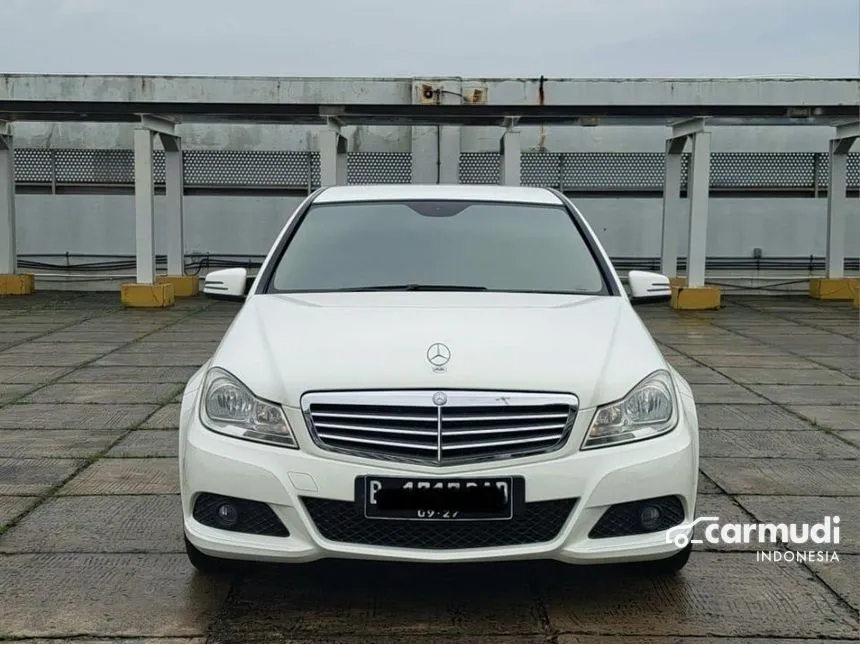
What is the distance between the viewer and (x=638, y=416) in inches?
144

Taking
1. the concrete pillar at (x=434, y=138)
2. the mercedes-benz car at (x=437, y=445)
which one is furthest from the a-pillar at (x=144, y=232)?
the mercedes-benz car at (x=437, y=445)

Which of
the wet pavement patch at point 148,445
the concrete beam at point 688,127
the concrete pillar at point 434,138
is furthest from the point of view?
the concrete pillar at point 434,138

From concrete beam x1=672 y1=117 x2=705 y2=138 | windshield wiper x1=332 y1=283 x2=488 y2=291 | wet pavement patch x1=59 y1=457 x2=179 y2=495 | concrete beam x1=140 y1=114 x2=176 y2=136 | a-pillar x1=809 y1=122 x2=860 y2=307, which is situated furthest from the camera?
a-pillar x1=809 y1=122 x2=860 y2=307

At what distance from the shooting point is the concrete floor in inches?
140

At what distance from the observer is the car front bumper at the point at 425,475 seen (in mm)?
3438

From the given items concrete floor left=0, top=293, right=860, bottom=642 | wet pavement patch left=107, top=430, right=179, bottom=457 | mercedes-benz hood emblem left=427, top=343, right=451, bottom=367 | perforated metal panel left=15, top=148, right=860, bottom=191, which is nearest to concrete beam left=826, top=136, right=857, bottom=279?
perforated metal panel left=15, top=148, right=860, bottom=191

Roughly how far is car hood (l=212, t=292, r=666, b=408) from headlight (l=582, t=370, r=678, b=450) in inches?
1.5

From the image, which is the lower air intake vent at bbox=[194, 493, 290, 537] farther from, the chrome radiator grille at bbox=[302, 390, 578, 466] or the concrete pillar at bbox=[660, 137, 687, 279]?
the concrete pillar at bbox=[660, 137, 687, 279]

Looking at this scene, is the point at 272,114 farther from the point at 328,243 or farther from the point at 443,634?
the point at 443,634

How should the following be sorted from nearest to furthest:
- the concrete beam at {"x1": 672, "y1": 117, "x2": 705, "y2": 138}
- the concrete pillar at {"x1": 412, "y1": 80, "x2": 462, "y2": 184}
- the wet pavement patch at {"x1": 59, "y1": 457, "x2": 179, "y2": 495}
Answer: the wet pavement patch at {"x1": 59, "y1": 457, "x2": 179, "y2": 495}, the concrete beam at {"x1": 672, "y1": 117, "x2": 705, "y2": 138}, the concrete pillar at {"x1": 412, "y1": 80, "x2": 462, "y2": 184}

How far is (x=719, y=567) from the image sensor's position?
4.18m

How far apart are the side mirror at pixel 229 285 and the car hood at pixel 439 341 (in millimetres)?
595

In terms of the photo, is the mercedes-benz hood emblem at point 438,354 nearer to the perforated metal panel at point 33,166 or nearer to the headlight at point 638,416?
the headlight at point 638,416

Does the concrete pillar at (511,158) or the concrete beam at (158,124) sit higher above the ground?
the concrete beam at (158,124)
